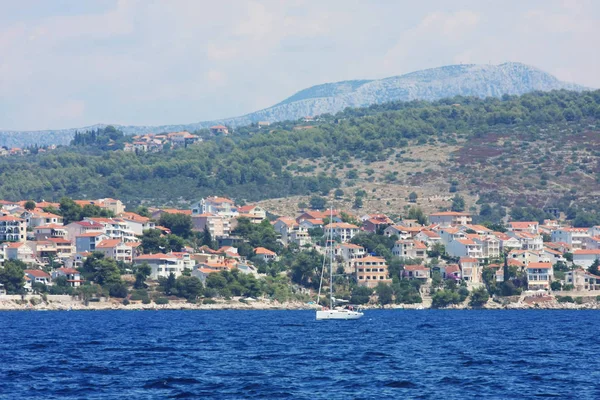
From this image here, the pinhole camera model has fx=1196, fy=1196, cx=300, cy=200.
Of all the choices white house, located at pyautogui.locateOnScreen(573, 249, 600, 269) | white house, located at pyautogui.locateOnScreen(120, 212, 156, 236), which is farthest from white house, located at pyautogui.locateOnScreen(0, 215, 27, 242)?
white house, located at pyautogui.locateOnScreen(573, 249, 600, 269)

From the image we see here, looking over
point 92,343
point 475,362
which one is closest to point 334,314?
point 92,343

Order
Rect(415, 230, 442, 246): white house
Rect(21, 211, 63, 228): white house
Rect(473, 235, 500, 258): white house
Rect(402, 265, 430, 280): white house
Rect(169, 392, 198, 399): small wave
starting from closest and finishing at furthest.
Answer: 1. Rect(169, 392, 198, 399): small wave
2. Rect(402, 265, 430, 280): white house
3. Rect(473, 235, 500, 258): white house
4. Rect(21, 211, 63, 228): white house
5. Rect(415, 230, 442, 246): white house

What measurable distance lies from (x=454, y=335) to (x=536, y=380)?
25.2m

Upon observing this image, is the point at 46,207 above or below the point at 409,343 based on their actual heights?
above

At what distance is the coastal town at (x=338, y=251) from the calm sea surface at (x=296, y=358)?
2493 cm

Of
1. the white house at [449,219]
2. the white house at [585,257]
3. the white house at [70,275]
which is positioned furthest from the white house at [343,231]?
the white house at [70,275]

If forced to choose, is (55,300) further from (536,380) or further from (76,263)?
(536,380)

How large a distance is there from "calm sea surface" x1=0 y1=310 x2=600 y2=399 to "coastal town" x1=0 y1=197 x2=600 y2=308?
982 inches

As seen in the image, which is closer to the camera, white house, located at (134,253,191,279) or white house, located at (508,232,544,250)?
white house, located at (134,253,191,279)

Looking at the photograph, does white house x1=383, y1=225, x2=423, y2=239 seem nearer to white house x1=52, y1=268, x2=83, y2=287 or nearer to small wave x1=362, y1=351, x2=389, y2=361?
white house x1=52, y1=268, x2=83, y2=287

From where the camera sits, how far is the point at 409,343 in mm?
66062

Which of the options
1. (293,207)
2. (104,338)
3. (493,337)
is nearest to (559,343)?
(493,337)

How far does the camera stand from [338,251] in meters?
126

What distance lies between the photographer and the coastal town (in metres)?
115
